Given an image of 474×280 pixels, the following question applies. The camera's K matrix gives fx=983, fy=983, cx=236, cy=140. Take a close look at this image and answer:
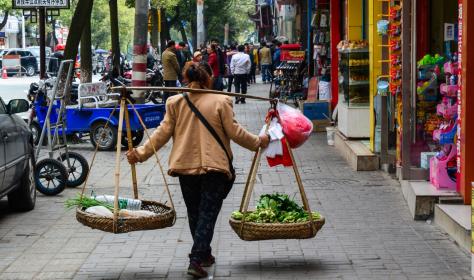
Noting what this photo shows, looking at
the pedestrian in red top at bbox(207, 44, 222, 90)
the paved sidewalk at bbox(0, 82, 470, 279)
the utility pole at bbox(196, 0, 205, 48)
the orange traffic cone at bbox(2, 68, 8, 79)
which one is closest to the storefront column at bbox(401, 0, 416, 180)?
the paved sidewalk at bbox(0, 82, 470, 279)

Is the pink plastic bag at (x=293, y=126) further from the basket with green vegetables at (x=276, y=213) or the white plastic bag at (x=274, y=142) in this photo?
the basket with green vegetables at (x=276, y=213)

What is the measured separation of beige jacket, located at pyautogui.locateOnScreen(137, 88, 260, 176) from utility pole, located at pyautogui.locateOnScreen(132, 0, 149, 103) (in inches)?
491

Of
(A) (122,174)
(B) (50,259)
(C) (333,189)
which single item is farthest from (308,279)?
(A) (122,174)

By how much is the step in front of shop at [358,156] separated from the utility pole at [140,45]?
5.51 metres

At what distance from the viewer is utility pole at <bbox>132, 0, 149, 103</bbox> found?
782 inches

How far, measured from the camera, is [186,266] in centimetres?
789

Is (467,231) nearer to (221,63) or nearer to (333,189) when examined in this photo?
(333,189)

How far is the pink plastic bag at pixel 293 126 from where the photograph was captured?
7723 mm

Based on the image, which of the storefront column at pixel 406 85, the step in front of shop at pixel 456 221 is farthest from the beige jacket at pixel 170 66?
the step in front of shop at pixel 456 221

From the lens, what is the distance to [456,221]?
28.0 ft

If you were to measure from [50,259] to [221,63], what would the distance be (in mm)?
22119

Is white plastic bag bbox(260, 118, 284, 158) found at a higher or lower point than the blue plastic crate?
higher

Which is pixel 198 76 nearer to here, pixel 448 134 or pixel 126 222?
pixel 126 222

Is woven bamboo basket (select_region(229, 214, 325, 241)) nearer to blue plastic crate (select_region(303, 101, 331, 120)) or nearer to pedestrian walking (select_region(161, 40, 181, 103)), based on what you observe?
blue plastic crate (select_region(303, 101, 331, 120))
